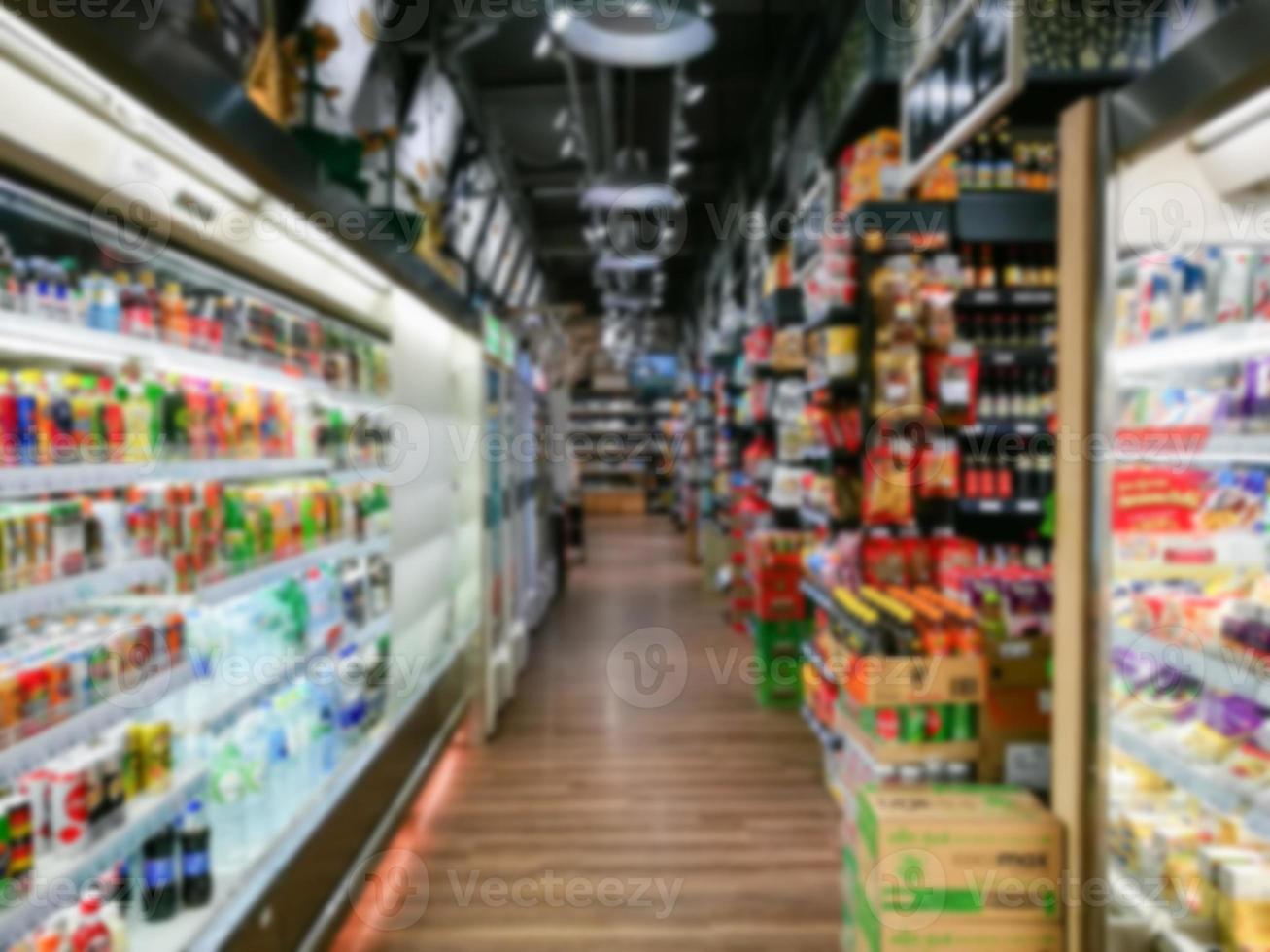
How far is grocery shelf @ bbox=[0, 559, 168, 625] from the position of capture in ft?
5.08

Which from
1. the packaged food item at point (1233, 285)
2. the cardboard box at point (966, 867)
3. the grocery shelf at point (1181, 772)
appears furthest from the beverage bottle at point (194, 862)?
the packaged food item at point (1233, 285)

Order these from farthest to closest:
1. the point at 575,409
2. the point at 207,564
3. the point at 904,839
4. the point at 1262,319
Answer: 1. the point at 575,409
2. the point at 207,564
3. the point at 904,839
4. the point at 1262,319

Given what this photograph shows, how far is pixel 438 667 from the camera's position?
427cm

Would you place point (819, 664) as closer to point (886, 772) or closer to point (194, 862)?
point (886, 772)

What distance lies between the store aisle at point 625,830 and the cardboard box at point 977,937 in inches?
35.9

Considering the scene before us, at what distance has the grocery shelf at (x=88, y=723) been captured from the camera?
155 centimetres

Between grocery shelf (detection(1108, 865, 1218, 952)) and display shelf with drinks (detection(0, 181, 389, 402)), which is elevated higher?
display shelf with drinks (detection(0, 181, 389, 402))

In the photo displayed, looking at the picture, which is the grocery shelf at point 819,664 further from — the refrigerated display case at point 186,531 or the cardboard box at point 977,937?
the refrigerated display case at point 186,531

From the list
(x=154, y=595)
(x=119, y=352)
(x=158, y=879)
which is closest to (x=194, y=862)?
(x=158, y=879)

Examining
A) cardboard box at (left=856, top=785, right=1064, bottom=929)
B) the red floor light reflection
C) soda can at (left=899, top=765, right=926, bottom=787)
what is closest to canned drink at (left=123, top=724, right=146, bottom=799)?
the red floor light reflection

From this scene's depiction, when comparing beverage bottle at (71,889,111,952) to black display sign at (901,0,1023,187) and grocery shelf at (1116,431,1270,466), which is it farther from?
black display sign at (901,0,1023,187)

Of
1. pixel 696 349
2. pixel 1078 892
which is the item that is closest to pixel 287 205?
pixel 1078 892

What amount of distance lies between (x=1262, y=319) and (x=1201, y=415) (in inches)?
13.6

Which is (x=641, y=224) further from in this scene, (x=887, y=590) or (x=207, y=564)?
(x=207, y=564)
